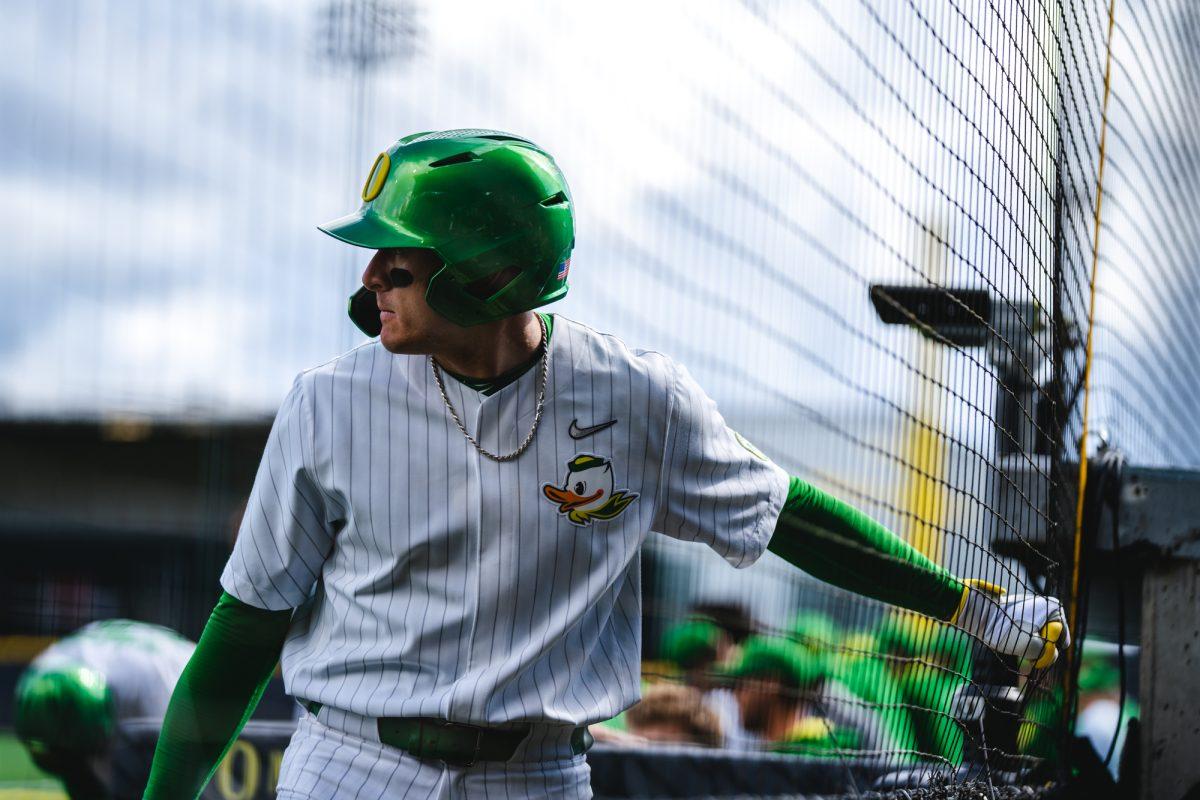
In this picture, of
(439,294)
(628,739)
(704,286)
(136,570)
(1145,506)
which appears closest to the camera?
(439,294)

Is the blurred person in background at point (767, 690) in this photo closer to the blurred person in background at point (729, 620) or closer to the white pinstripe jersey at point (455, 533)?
the blurred person in background at point (729, 620)

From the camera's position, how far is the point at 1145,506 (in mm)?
3938

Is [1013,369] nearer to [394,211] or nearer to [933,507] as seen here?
[933,507]

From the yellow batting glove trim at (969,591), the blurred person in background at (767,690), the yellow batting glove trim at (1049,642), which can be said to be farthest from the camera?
the blurred person in background at (767,690)

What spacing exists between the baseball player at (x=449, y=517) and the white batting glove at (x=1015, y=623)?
32.4 inches

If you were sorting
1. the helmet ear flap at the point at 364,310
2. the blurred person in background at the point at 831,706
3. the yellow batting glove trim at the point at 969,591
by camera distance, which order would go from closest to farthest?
the helmet ear flap at the point at 364,310 < the yellow batting glove trim at the point at 969,591 < the blurred person in background at the point at 831,706

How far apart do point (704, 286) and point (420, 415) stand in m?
1.75

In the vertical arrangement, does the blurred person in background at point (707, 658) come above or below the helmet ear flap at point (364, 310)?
below

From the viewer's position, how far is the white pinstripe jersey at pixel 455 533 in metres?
1.76

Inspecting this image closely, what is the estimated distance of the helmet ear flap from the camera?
1.84 m

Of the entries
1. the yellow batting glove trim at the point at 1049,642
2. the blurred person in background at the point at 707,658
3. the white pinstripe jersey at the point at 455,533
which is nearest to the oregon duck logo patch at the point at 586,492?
the white pinstripe jersey at the point at 455,533

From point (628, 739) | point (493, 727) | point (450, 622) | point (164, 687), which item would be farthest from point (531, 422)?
point (628, 739)

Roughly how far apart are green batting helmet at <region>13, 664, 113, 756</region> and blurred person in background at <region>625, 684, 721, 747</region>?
241 centimetres

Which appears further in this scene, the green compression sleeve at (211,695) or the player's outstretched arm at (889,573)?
the player's outstretched arm at (889,573)
